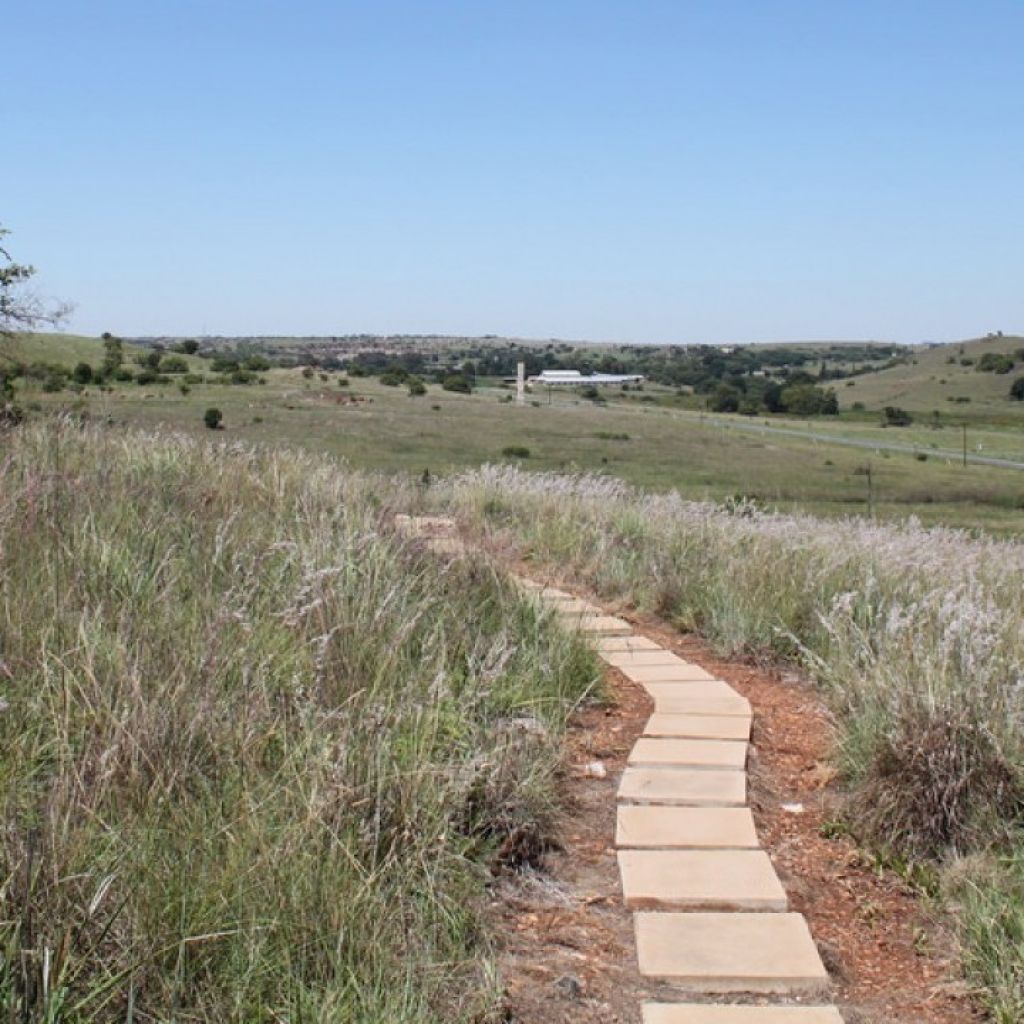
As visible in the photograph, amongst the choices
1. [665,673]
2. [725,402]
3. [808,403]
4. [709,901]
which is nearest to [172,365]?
[665,673]

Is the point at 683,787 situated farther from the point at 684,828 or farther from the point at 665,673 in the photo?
the point at 665,673

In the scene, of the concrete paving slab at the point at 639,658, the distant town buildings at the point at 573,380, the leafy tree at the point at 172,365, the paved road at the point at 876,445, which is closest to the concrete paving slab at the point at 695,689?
the concrete paving slab at the point at 639,658

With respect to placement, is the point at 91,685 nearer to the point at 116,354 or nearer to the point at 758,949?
the point at 758,949

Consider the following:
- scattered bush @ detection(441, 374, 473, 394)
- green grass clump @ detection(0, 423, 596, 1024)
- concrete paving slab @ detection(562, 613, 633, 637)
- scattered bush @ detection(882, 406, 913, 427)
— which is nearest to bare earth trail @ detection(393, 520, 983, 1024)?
green grass clump @ detection(0, 423, 596, 1024)

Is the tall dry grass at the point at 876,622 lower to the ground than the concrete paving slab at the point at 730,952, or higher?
higher

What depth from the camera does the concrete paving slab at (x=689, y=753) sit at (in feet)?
13.6

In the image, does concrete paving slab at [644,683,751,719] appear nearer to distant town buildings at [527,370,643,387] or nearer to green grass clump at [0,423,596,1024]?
green grass clump at [0,423,596,1024]

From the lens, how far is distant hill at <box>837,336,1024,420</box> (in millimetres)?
89688

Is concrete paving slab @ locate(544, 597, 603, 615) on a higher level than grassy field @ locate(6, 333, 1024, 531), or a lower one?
higher

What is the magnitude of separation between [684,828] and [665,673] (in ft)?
5.84

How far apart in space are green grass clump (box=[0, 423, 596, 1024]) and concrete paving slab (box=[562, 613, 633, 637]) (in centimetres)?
36

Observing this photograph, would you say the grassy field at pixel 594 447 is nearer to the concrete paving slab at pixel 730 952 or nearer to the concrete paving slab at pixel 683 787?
the concrete paving slab at pixel 683 787

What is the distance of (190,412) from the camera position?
2516cm

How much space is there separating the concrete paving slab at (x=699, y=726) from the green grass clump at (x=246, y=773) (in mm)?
331
